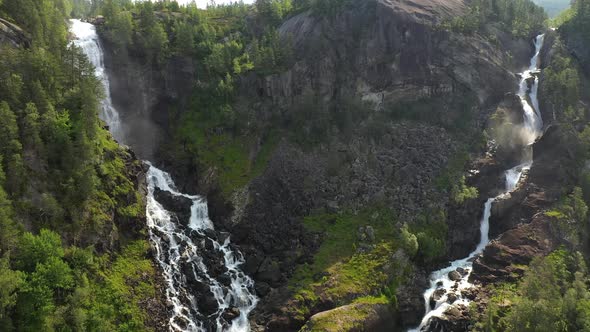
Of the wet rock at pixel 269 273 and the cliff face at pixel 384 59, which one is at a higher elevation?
the cliff face at pixel 384 59

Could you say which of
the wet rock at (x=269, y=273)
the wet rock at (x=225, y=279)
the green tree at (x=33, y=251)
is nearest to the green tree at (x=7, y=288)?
the green tree at (x=33, y=251)

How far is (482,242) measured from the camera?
69.5m

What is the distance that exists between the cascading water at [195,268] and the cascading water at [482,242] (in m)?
22.0

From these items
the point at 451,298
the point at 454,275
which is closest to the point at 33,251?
the point at 451,298

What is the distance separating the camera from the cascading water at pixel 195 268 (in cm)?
5362

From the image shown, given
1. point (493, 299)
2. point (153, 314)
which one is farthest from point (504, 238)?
point (153, 314)

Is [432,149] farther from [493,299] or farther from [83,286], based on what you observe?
[83,286]

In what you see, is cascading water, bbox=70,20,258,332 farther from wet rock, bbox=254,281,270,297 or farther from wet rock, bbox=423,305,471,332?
wet rock, bbox=423,305,471,332

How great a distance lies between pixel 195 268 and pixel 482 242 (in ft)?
136

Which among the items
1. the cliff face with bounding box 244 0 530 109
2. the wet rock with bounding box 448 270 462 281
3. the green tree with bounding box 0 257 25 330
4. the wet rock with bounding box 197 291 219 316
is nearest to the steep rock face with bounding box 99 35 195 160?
the cliff face with bounding box 244 0 530 109

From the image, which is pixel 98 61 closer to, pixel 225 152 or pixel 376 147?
pixel 225 152

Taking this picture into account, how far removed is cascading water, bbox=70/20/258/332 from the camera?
176 ft

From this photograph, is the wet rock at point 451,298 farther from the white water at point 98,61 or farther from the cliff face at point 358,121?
the white water at point 98,61

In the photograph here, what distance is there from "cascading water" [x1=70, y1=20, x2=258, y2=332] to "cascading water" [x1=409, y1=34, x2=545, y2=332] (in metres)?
22.0
